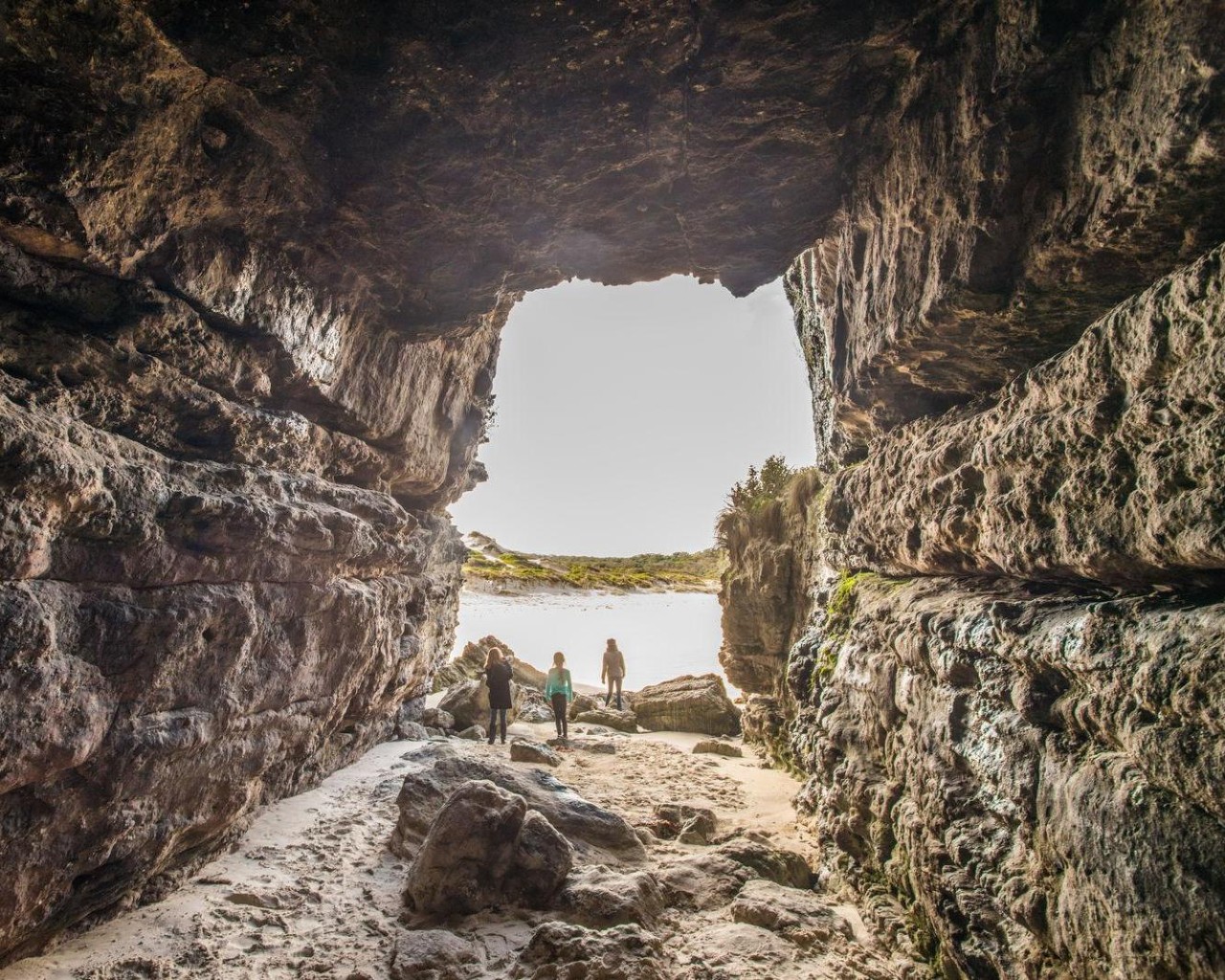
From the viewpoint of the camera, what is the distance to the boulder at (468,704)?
1470cm

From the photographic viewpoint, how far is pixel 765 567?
13.6 meters

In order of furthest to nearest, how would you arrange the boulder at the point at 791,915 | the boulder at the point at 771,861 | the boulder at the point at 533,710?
the boulder at the point at 533,710
the boulder at the point at 771,861
the boulder at the point at 791,915

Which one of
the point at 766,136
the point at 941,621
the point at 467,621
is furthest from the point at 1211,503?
the point at 467,621

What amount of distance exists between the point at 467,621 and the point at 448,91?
3130cm

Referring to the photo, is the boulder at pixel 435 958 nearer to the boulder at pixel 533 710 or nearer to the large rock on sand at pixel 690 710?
the large rock on sand at pixel 690 710

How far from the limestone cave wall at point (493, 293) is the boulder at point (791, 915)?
2.42 ft

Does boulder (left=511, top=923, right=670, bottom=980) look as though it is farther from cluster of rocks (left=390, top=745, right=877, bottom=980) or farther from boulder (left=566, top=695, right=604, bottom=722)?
boulder (left=566, top=695, right=604, bottom=722)

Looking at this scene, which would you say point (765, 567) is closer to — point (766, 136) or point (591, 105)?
point (766, 136)

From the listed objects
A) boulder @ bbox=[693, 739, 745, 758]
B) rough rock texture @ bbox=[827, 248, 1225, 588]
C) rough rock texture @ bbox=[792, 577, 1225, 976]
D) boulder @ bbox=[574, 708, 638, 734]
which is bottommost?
boulder @ bbox=[574, 708, 638, 734]

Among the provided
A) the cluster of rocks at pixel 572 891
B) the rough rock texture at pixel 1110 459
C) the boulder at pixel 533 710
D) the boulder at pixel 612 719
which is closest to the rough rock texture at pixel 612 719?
the boulder at pixel 612 719

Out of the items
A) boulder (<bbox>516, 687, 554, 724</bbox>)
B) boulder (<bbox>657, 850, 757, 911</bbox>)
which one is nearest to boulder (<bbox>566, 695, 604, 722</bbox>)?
boulder (<bbox>516, 687, 554, 724</bbox>)

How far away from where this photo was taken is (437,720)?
13727mm

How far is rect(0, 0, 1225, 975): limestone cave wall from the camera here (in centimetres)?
390

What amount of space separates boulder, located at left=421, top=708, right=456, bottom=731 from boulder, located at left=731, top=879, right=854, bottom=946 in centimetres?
959
